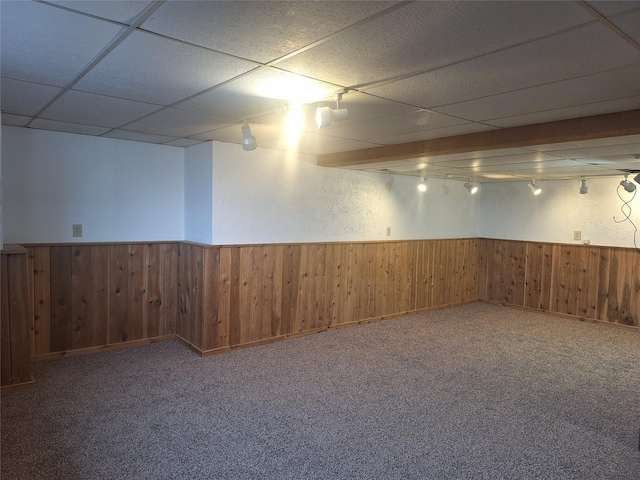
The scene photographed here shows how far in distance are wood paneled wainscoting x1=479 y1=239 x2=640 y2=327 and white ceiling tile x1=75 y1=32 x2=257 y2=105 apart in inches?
229

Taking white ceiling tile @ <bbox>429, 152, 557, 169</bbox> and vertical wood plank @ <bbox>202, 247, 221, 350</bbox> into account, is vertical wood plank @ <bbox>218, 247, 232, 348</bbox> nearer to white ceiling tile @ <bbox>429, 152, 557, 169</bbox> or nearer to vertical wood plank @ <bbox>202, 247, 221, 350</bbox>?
vertical wood plank @ <bbox>202, 247, 221, 350</bbox>

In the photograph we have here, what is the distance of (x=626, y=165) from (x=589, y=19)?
3991 millimetres

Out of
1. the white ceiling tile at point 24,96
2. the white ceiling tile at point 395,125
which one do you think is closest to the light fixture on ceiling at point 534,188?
the white ceiling tile at point 395,125

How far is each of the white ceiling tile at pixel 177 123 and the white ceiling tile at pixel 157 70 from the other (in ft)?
1.35

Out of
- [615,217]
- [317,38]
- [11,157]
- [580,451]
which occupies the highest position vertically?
[317,38]

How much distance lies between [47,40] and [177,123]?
61.6 inches

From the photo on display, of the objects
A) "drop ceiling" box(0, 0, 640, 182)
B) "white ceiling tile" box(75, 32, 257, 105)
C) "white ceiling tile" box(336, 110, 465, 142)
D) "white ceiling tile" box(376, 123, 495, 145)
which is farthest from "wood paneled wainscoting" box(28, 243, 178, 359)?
"white ceiling tile" box(376, 123, 495, 145)

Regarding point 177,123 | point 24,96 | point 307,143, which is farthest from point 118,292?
point 307,143

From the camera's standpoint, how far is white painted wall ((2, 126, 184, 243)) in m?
3.80

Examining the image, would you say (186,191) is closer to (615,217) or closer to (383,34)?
(383,34)

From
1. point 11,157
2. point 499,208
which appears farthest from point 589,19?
point 499,208

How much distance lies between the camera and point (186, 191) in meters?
4.66

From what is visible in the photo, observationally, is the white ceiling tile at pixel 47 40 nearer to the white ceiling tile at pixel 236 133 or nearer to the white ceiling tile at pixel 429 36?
the white ceiling tile at pixel 429 36

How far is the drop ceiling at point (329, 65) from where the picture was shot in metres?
1.53
